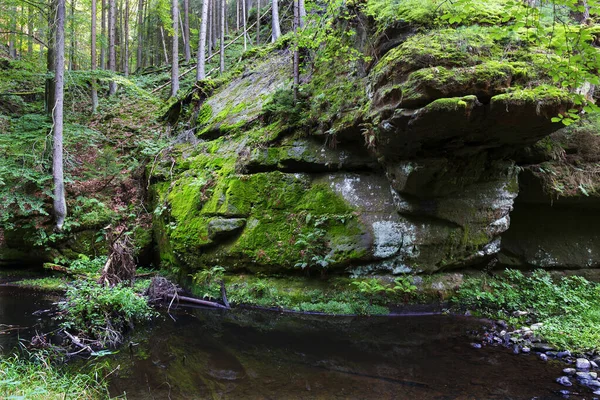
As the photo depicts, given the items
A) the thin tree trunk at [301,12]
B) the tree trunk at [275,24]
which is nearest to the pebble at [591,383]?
the thin tree trunk at [301,12]

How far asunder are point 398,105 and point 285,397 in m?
5.27

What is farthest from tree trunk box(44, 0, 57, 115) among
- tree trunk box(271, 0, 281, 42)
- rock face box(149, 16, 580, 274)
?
tree trunk box(271, 0, 281, 42)

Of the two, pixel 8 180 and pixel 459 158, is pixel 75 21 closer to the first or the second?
pixel 8 180

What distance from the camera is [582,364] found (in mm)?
5453

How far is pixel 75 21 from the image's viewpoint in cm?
1324

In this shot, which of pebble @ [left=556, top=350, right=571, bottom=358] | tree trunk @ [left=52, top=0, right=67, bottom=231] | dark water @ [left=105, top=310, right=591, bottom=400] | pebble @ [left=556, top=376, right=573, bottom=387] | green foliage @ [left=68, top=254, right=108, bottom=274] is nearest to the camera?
dark water @ [left=105, top=310, right=591, bottom=400]

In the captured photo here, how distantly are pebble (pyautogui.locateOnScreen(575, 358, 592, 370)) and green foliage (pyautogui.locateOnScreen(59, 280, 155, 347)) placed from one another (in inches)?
298

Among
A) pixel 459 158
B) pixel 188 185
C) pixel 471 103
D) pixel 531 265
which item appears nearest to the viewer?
pixel 471 103

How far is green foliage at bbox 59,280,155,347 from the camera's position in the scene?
6316mm

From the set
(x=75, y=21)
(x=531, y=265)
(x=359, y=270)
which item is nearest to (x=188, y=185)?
(x=359, y=270)

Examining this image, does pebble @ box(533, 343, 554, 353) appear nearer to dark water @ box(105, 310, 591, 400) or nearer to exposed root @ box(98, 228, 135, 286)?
dark water @ box(105, 310, 591, 400)

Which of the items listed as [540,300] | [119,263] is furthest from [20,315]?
[540,300]

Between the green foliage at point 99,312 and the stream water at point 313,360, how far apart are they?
393 mm

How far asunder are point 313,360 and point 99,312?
407 cm
